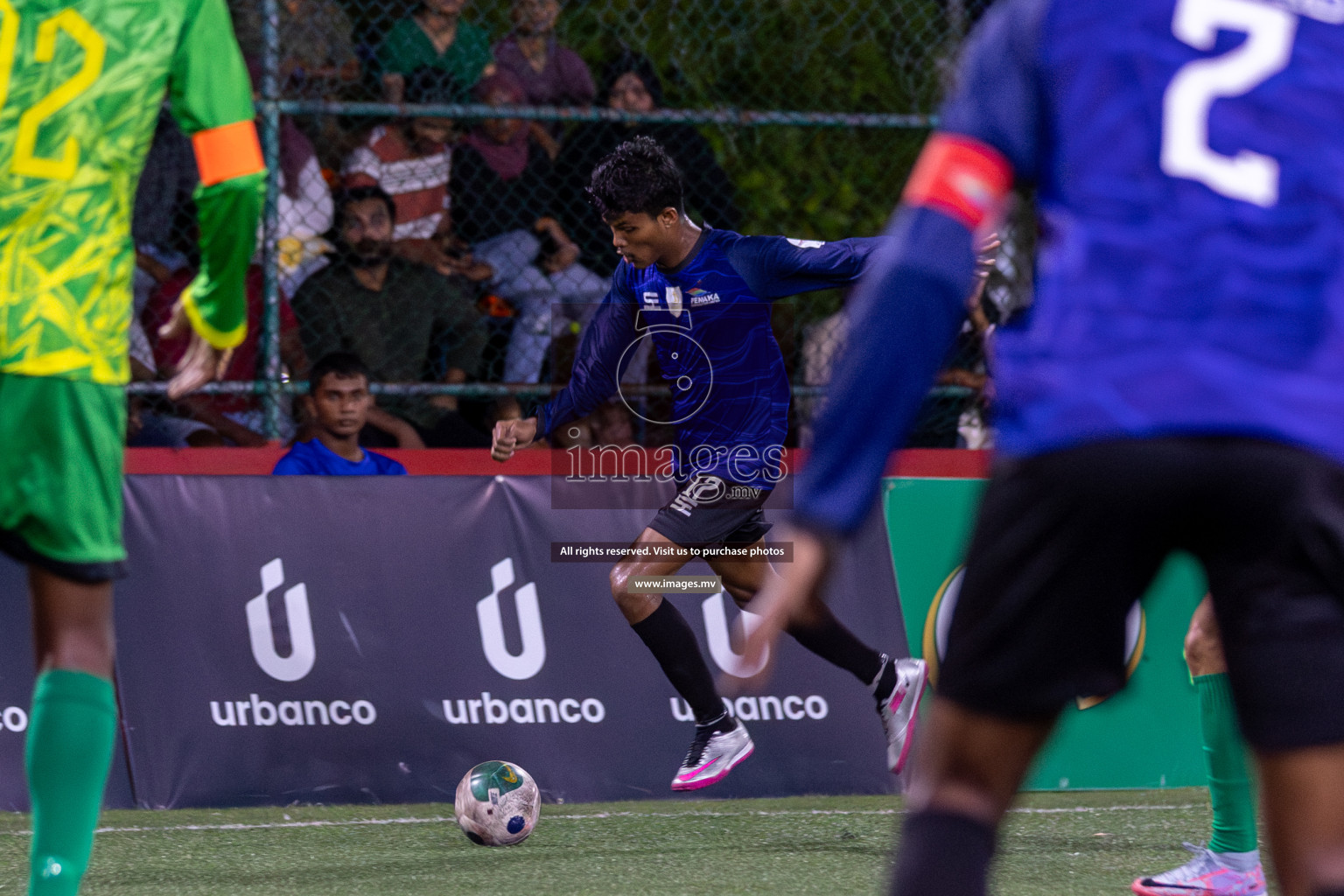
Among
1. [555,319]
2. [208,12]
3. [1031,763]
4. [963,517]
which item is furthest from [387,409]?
[1031,763]

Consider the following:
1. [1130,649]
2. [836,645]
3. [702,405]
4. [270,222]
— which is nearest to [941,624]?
[1130,649]

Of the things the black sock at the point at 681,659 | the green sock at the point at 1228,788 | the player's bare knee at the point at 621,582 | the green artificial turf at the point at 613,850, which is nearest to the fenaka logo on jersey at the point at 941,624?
the green artificial turf at the point at 613,850

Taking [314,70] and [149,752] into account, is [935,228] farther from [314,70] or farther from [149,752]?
[314,70]

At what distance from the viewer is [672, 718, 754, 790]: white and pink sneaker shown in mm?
5777

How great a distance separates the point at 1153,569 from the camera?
1.80 meters

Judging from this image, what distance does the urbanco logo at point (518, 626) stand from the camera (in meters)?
6.46

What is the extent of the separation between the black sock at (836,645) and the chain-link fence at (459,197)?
1.66 m

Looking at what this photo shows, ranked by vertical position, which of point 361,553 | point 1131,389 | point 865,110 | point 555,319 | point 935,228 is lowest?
point 361,553

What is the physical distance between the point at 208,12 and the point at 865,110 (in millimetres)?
5481

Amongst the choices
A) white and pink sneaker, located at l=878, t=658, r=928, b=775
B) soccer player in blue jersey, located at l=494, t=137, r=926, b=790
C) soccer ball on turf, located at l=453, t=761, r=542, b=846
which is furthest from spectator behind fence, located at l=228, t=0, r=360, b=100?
white and pink sneaker, located at l=878, t=658, r=928, b=775

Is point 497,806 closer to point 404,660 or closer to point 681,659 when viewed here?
point 681,659

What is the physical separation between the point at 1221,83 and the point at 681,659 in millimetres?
4269

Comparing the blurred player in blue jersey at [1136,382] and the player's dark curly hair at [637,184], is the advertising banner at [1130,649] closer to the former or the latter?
the player's dark curly hair at [637,184]

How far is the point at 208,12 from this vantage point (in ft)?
10.0
